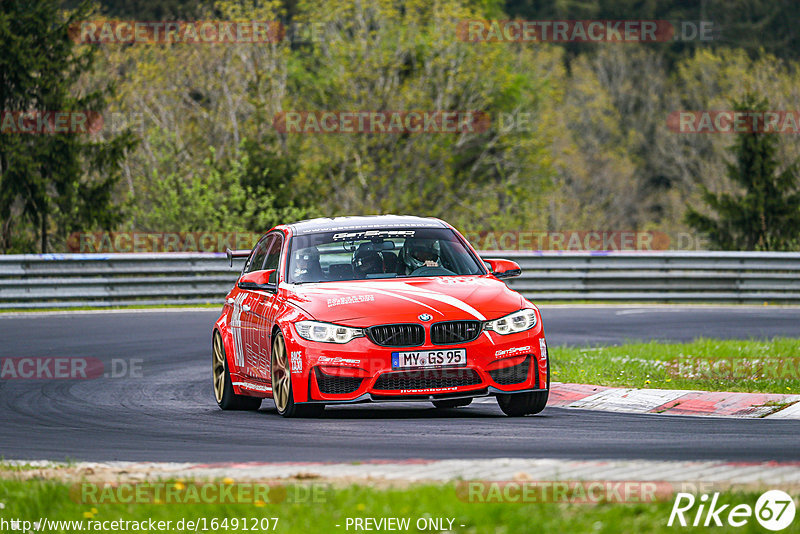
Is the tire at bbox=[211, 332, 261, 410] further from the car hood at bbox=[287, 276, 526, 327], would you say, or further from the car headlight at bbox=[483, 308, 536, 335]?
the car headlight at bbox=[483, 308, 536, 335]

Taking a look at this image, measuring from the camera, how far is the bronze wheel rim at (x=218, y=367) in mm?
12453

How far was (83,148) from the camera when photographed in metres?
31.5

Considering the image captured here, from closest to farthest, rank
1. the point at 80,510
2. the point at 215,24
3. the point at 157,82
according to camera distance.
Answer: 1. the point at 80,510
2. the point at 215,24
3. the point at 157,82

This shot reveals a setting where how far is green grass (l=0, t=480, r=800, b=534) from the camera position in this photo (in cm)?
541

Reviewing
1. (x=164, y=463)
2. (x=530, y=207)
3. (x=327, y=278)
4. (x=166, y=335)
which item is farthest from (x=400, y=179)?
(x=164, y=463)

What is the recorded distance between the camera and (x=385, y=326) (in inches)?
405

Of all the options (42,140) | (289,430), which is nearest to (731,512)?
(289,430)

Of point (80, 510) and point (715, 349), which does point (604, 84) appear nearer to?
point (715, 349)

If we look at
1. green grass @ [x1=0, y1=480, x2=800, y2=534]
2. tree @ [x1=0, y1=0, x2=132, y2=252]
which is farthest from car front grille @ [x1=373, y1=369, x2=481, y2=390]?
tree @ [x1=0, y1=0, x2=132, y2=252]

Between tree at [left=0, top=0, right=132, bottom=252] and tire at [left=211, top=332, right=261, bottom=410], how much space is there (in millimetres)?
18843

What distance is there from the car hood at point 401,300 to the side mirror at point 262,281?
353mm

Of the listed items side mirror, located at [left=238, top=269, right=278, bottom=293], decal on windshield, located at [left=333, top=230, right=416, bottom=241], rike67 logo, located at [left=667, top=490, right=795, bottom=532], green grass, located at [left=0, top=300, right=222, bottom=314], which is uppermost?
decal on windshield, located at [left=333, top=230, right=416, bottom=241]

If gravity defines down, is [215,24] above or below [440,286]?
above

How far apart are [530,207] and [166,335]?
30967 millimetres
